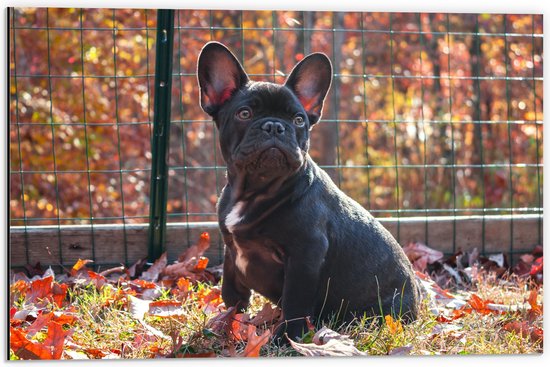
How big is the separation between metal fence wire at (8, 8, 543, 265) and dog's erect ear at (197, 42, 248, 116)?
2.28 metres

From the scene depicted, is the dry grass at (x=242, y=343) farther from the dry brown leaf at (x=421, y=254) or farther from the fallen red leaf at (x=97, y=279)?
the dry brown leaf at (x=421, y=254)

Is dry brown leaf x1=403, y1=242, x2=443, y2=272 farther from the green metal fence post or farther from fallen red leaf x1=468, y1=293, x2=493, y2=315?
the green metal fence post

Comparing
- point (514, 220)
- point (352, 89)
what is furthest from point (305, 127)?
point (352, 89)

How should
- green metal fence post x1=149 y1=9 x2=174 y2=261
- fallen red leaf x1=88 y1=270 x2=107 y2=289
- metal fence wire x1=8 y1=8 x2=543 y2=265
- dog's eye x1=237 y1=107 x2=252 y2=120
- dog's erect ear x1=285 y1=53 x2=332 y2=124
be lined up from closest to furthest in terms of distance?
dog's eye x1=237 y1=107 x2=252 y2=120
dog's erect ear x1=285 y1=53 x2=332 y2=124
fallen red leaf x1=88 y1=270 x2=107 y2=289
green metal fence post x1=149 y1=9 x2=174 y2=261
metal fence wire x1=8 y1=8 x2=543 y2=265

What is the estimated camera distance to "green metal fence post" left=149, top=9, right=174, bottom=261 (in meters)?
3.59

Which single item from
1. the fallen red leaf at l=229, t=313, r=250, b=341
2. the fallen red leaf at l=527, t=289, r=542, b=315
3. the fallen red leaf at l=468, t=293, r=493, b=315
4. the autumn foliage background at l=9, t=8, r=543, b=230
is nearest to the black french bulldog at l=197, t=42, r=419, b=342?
the fallen red leaf at l=229, t=313, r=250, b=341

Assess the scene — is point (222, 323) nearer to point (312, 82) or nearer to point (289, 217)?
point (289, 217)

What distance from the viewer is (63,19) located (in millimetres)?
5664

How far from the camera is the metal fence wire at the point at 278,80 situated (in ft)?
18.7

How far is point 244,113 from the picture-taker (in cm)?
262

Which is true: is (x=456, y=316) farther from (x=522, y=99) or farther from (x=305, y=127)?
(x=522, y=99)

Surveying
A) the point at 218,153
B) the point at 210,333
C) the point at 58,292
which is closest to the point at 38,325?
Result: the point at 58,292

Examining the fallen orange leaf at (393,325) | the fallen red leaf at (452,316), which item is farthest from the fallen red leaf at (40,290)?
the fallen red leaf at (452,316)

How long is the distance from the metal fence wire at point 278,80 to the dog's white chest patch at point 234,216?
7.84ft
